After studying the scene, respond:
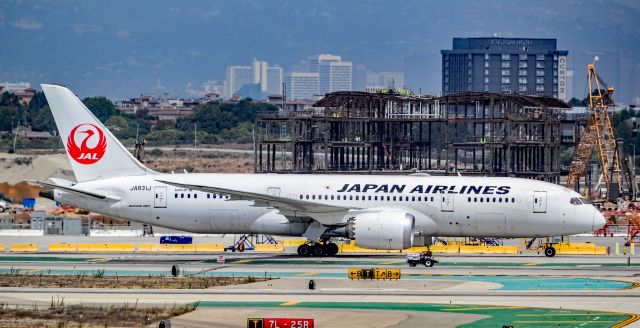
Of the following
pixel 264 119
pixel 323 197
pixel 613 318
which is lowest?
pixel 613 318

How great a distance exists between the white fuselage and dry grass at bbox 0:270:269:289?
12.1 meters

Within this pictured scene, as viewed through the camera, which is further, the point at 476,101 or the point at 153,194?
the point at 476,101

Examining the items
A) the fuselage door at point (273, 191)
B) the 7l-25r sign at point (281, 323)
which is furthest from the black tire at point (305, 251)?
the 7l-25r sign at point (281, 323)

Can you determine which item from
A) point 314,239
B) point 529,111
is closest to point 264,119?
point 529,111

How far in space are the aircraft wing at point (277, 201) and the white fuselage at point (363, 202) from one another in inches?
36.4

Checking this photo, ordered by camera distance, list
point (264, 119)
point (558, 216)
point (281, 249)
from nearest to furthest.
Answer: point (558, 216) < point (281, 249) < point (264, 119)

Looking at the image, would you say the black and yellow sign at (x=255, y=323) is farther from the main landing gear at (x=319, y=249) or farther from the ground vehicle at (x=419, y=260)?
the main landing gear at (x=319, y=249)

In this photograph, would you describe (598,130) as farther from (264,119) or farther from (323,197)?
(323,197)

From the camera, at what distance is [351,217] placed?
224ft

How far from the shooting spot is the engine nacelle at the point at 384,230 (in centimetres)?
6588

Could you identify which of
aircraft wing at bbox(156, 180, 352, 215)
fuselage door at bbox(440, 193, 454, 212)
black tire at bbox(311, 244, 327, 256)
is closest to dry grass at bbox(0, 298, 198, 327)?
aircraft wing at bbox(156, 180, 352, 215)

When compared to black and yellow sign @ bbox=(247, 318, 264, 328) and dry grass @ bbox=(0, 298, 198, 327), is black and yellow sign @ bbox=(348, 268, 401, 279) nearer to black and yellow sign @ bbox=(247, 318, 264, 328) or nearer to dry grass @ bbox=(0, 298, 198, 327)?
dry grass @ bbox=(0, 298, 198, 327)

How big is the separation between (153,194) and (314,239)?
957 cm

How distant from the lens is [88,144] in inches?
2867
